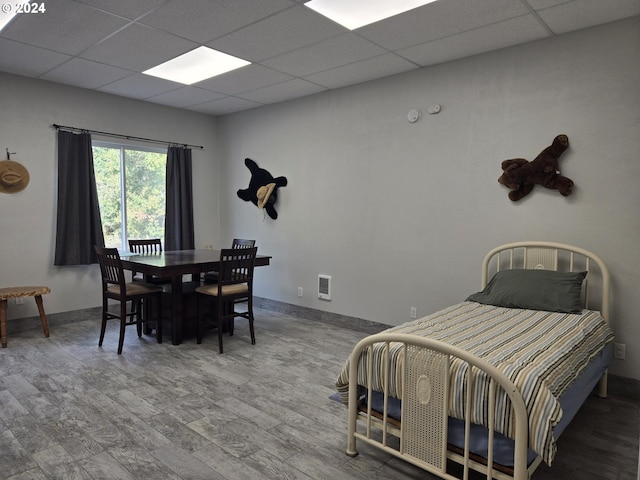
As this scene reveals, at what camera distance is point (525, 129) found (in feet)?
10.8

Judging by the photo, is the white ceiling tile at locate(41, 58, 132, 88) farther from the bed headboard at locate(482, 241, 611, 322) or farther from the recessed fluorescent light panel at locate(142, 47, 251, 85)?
the bed headboard at locate(482, 241, 611, 322)

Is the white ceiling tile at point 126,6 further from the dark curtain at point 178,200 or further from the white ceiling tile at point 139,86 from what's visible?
the dark curtain at point 178,200

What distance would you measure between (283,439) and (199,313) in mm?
1982

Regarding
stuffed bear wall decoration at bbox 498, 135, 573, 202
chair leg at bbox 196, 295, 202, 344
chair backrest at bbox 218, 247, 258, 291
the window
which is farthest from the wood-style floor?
the window

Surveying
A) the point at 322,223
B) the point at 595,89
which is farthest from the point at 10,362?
the point at 595,89

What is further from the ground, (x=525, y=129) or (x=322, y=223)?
(x=525, y=129)

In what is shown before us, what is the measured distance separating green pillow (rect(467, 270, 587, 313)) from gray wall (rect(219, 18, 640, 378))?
358 mm

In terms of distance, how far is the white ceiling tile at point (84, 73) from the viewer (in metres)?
3.82

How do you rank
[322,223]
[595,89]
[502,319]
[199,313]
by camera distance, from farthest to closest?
[322,223] → [199,313] → [595,89] → [502,319]

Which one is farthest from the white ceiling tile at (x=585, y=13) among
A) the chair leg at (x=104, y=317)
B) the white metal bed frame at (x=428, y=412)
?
the chair leg at (x=104, y=317)

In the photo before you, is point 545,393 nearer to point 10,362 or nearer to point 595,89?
point 595,89

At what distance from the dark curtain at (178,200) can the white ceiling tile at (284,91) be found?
50.5 inches

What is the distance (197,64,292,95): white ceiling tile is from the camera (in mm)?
3961

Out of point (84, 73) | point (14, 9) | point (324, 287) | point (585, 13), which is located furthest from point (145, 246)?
point (585, 13)
